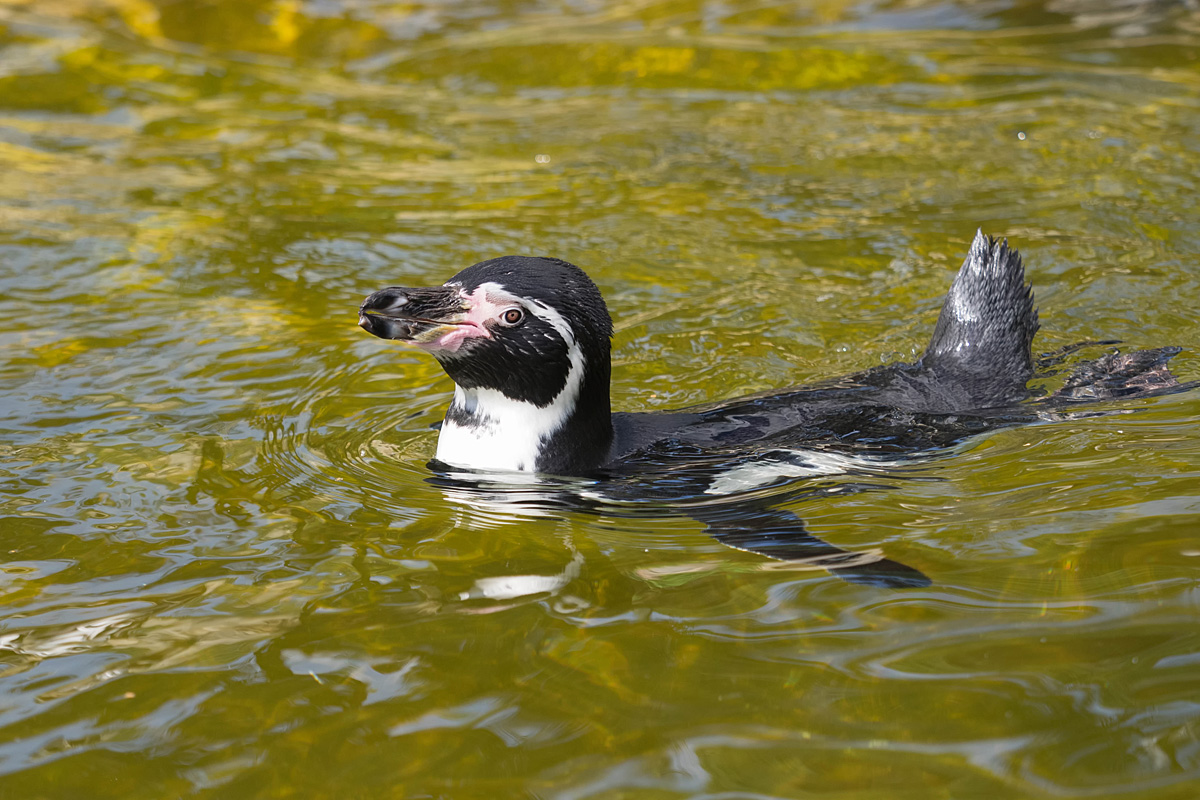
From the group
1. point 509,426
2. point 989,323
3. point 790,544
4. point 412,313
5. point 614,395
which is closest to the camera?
point 790,544

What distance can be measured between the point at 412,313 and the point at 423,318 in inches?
1.5

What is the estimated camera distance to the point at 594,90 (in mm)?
10219

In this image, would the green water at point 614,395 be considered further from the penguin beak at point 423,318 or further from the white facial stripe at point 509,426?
the penguin beak at point 423,318

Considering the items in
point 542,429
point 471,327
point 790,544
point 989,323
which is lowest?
point 790,544

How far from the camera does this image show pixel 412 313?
384 cm

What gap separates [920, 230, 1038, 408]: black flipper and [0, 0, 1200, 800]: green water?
0.41 meters

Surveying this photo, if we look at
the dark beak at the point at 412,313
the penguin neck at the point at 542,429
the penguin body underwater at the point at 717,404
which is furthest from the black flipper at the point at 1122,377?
the dark beak at the point at 412,313

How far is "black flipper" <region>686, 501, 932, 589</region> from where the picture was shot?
3.30m

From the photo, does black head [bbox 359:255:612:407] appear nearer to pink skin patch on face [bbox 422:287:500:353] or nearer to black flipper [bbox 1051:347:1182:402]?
pink skin patch on face [bbox 422:287:500:353]

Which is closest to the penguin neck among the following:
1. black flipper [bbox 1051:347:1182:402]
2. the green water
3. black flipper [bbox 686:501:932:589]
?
the green water

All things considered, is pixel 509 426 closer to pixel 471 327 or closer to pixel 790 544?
pixel 471 327

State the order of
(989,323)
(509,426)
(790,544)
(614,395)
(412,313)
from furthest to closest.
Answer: (614,395) < (989,323) < (509,426) < (412,313) < (790,544)

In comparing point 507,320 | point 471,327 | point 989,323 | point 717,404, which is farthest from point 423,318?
point 989,323

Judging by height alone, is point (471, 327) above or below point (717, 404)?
above
